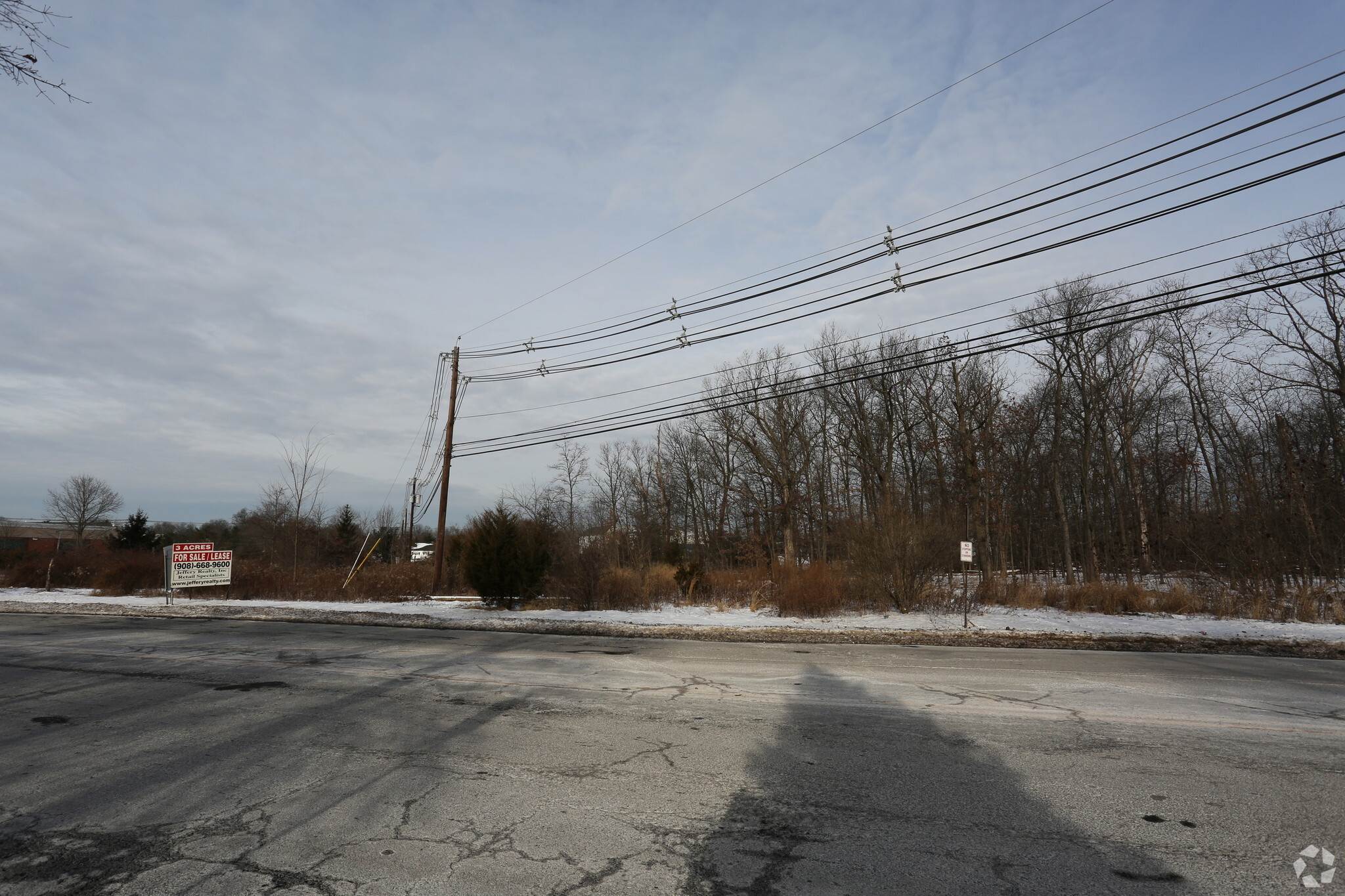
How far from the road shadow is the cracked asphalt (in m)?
0.02

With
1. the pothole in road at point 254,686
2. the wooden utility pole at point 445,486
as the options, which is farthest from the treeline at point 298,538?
the pothole in road at point 254,686

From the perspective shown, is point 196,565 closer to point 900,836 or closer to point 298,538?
point 298,538

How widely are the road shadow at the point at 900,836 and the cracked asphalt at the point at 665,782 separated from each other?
0.8 inches

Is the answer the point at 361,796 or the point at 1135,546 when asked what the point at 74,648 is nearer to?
the point at 361,796

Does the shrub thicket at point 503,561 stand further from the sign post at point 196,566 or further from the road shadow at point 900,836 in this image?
the road shadow at point 900,836

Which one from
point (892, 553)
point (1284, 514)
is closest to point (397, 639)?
point (892, 553)

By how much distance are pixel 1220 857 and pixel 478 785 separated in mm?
4471

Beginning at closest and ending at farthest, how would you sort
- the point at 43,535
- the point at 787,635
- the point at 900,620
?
the point at 787,635 < the point at 900,620 < the point at 43,535

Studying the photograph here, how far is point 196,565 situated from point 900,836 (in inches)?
1038

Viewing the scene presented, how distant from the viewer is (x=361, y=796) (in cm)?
454

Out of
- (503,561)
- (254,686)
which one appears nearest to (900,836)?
(254,686)

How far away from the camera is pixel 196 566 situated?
23.2 meters

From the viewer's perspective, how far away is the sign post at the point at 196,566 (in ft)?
74.2

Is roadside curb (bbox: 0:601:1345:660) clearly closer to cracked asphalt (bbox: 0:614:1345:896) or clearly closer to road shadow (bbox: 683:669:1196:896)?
cracked asphalt (bbox: 0:614:1345:896)
